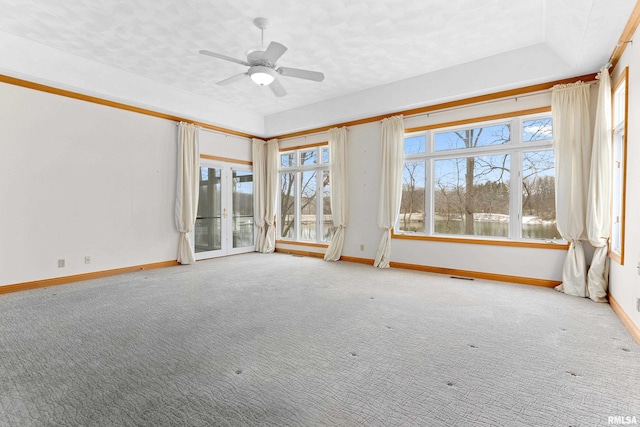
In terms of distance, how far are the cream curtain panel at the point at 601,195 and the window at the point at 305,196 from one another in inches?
181

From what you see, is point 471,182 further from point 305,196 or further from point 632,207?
point 305,196

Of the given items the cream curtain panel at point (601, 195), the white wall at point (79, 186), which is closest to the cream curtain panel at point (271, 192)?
the white wall at point (79, 186)

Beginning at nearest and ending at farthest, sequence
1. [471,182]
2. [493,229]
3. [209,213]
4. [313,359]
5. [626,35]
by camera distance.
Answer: [313,359] < [626,35] < [493,229] < [471,182] < [209,213]

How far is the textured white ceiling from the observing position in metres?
3.36

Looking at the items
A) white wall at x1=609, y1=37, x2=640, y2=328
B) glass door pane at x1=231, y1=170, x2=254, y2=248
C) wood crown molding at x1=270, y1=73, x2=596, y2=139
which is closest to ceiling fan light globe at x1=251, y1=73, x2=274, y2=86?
wood crown molding at x1=270, y1=73, x2=596, y2=139

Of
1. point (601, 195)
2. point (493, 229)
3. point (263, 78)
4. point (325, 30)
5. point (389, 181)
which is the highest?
point (325, 30)

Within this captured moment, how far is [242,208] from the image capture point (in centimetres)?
772

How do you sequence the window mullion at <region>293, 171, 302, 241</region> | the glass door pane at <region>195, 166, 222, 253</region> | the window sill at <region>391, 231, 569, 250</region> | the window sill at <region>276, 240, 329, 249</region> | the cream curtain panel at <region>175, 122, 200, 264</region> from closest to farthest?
the window sill at <region>391, 231, 569, 250</region>, the cream curtain panel at <region>175, 122, 200, 264</region>, the glass door pane at <region>195, 166, 222, 253</region>, the window sill at <region>276, 240, 329, 249</region>, the window mullion at <region>293, 171, 302, 241</region>

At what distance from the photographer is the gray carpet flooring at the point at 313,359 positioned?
178 cm

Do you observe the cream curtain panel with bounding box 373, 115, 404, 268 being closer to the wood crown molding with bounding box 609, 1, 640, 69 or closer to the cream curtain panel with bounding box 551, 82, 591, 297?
the cream curtain panel with bounding box 551, 82, 591, 297

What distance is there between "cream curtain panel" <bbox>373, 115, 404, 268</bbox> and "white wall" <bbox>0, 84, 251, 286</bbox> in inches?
163

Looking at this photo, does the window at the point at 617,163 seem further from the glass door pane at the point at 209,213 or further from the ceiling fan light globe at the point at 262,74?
the glass door pane at the point at 209,213

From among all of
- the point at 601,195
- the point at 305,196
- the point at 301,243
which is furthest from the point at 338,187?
the point at 601,195

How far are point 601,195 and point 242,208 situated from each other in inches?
263
